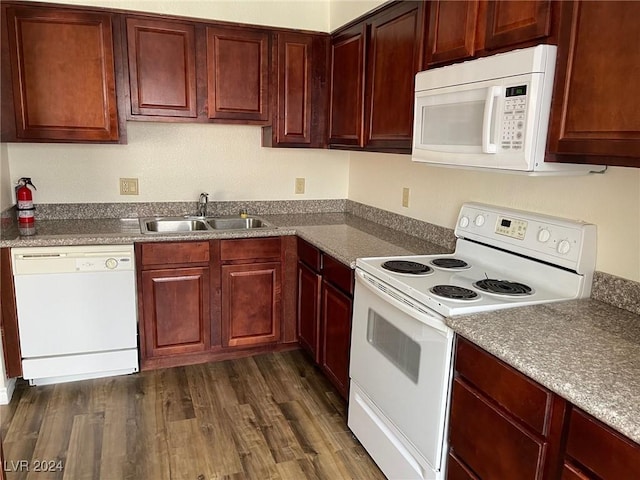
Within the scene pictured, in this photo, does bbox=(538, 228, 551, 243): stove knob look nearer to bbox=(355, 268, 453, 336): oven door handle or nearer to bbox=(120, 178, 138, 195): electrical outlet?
bbox=(355, 268, 453, 336): oven door handle

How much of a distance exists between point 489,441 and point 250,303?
1.86 meters

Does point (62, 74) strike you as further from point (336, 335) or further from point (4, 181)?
point (336, 335)

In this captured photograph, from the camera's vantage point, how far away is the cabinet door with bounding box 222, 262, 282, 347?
297cm

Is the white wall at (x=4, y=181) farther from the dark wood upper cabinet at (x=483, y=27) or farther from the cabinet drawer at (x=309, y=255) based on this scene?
the dark wood upper cabinet at (x=483, y=27)

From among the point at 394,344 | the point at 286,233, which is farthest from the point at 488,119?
the point at 286,233

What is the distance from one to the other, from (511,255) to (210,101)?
1955 mm

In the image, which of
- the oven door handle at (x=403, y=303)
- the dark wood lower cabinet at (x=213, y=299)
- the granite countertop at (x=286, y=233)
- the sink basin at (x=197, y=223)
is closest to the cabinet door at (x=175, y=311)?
the dark wood lower cabinet at (x=213, y=299)

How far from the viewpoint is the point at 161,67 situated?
2.83 m

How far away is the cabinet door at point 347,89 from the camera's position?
2746 millimetres

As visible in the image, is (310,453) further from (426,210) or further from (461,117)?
(461,117)

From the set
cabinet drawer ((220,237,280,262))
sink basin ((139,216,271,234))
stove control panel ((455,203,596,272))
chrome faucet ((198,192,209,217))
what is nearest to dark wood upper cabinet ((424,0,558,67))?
stove control panel ((455,203,596,272))

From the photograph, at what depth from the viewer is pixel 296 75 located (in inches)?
123

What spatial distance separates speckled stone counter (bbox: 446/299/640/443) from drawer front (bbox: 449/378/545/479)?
0.19 meters

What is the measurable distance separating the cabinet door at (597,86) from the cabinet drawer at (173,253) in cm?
196
